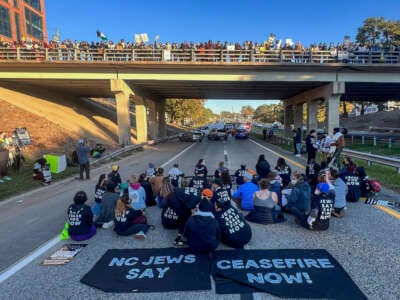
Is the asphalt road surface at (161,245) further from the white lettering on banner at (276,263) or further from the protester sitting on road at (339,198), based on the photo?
the white lettering on banner at (276,263)

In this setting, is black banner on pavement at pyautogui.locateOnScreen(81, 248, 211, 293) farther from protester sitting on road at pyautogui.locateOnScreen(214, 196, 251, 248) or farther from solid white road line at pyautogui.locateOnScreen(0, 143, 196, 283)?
solid white road line at pyautogui.locateOnScreen(0, 143, 196, 283)

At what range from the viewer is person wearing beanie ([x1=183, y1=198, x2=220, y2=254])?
14.4ft

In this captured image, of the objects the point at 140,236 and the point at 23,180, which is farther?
the point at 23,180

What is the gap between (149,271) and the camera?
159 inches

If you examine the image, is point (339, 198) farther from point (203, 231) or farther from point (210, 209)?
point (203, 231)

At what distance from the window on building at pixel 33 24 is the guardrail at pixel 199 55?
125ft

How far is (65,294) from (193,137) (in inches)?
1105

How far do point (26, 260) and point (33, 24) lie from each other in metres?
65.4

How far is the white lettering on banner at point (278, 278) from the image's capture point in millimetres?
3727

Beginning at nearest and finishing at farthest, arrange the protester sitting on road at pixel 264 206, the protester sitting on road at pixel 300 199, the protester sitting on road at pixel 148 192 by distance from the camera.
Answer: the protester sitting on road at pixel 264 206
the protester sitting on road at pixel 300 199
the protester sitting on road at pixel 148 192

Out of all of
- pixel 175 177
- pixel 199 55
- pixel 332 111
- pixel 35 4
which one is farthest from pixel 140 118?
pixel 35 4

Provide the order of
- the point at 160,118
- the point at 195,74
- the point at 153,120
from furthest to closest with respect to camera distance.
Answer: the point at 160,118
the point at 153,120
the point at 195,74

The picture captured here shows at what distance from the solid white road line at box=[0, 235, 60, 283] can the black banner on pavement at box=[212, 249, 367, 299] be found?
125 inches

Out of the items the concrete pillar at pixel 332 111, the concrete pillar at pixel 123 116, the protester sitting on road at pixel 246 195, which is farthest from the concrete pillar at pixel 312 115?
the protester sitting on road at pixel 246 195
